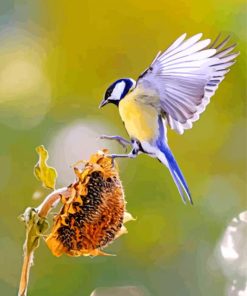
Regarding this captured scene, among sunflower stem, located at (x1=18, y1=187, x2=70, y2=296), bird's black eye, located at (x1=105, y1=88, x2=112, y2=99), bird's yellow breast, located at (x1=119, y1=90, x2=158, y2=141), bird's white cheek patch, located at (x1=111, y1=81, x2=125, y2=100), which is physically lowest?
sunflower stem, located at (x1=18, y1=187, x2=70, y2=296)

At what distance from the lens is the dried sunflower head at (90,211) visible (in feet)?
2.20

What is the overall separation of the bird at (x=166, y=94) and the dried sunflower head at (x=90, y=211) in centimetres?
11

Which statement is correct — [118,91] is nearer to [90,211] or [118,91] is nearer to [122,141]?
[122,141]

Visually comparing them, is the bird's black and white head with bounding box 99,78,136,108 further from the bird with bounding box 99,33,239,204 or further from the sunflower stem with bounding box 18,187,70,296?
the sunflower stem with bounding box 18,187,70,296

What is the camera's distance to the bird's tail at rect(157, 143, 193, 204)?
0.85 metres

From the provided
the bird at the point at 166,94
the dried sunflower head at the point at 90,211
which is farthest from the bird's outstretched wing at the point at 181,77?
the dried sunflower head at the point at 90,211

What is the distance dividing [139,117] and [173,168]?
0.35 ft

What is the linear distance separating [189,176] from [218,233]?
0.37 feet

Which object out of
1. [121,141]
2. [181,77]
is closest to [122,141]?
[121,141]

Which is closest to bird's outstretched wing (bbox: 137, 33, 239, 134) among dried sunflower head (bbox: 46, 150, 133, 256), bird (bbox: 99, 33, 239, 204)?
bird (bbox: 99, 33, 239, 204)

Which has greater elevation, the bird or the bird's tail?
the bird

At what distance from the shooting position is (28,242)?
0.66m

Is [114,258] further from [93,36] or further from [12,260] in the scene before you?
[93,36]

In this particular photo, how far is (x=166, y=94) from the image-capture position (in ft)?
2.60
